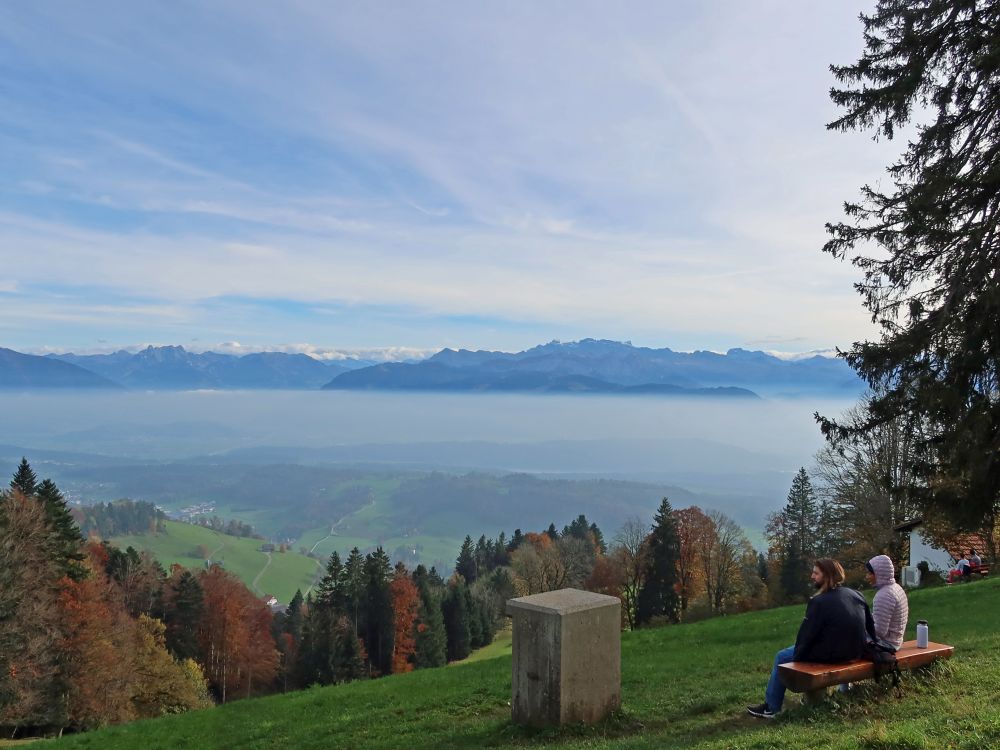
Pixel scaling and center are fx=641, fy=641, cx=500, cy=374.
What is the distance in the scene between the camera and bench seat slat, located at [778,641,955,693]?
249 inches

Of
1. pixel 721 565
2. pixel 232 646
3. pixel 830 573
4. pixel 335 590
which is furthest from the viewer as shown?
pixel 335 590

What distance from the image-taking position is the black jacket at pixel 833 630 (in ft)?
21.7

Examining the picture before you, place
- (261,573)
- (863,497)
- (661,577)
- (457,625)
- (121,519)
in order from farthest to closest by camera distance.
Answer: (121,519) → (261,573) → (457,625) → (661,577) → (863,497)

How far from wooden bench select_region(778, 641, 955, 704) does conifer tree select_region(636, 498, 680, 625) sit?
1662 inches

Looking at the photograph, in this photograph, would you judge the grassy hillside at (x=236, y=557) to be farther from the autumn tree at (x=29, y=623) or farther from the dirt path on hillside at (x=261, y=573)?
the autumn tree at (x=29, y=623)

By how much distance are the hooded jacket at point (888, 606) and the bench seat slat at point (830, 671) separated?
0.21 metres

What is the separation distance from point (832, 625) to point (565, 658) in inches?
115

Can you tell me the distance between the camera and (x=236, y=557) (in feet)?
441

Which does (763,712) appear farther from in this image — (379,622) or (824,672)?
(379,622)

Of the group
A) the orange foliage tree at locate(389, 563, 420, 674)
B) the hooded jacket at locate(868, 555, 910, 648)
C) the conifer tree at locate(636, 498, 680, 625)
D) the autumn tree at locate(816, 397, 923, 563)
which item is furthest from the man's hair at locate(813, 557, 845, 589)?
the orange foliage tree at locate(389, 563, 420, 674)

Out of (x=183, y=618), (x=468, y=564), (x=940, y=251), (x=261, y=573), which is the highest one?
(x=940, y=251)

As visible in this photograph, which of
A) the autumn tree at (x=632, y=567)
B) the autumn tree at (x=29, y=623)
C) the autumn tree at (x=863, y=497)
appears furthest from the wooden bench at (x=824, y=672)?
the autumn tree at (x=632, y=567)

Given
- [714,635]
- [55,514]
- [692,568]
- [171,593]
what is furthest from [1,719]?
[692,568]

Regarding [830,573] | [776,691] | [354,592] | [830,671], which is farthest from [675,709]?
[354,592]
